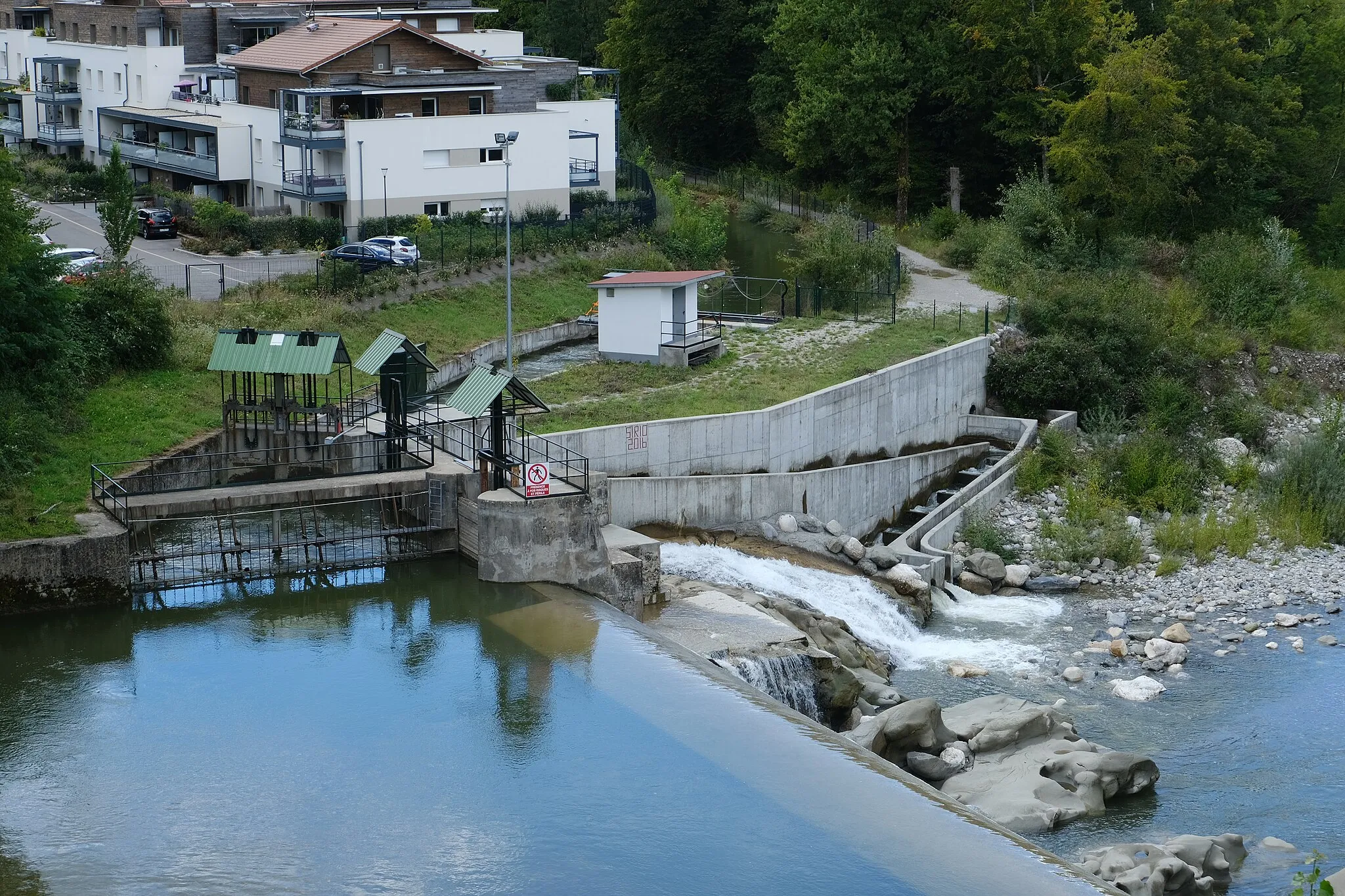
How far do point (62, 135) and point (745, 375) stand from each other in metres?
46.5

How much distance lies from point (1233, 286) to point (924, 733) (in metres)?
34.7

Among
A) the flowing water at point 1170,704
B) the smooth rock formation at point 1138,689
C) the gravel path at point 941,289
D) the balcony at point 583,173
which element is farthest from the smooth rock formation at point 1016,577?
the balcony at point 583,173

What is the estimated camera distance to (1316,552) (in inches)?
1478

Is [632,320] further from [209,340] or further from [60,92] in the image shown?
[60,92]

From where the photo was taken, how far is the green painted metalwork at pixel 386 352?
31.7m

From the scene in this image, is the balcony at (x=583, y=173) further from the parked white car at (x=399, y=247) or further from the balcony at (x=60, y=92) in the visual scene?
the balcony at (x=60, y=92)

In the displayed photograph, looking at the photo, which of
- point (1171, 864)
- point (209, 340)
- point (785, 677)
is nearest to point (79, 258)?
point (209, 340)

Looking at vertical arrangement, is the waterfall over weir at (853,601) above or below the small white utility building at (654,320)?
below

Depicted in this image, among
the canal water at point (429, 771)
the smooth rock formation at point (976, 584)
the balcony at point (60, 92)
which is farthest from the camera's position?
the balcony at point (60, 92)

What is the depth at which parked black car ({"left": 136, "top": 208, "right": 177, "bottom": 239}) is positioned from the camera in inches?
2168

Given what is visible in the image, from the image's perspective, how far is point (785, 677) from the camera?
26469 millimetres

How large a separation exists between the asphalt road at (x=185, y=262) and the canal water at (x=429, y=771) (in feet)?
70.7

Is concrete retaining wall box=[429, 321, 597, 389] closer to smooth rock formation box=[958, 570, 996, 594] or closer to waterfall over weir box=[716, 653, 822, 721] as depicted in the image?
smooth rock formation box=[958, 570, 996, 594]

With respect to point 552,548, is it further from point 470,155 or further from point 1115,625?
point 470,155
